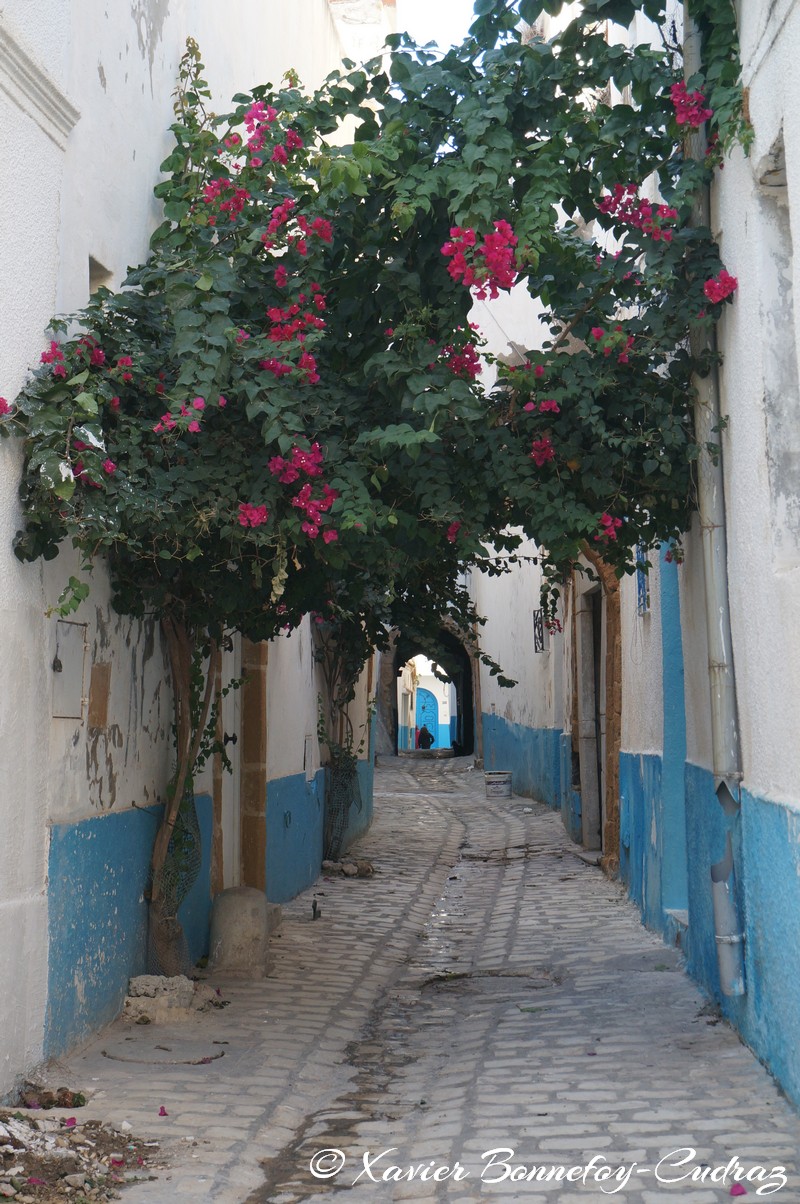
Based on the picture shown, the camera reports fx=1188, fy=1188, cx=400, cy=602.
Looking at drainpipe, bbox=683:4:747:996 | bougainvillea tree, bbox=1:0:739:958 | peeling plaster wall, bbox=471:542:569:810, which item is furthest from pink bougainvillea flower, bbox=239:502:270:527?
peeling plaster wall, bbox=471:542:569:810

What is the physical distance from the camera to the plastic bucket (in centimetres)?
2080

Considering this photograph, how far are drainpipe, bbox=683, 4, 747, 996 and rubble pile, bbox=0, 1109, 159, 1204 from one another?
2.54 metres

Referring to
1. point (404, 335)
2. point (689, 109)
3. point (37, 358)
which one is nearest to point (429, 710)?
point (404, 335)

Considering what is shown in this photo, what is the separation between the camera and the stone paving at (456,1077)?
374cm

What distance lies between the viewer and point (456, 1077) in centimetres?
501

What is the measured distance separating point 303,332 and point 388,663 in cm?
2548

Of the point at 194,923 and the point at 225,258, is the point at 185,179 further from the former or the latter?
the point at 194,923

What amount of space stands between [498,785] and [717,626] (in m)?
16.0

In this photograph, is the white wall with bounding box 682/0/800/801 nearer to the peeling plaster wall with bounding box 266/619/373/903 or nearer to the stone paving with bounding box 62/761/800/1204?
the stone paving with bounding box 62/761/800/1204

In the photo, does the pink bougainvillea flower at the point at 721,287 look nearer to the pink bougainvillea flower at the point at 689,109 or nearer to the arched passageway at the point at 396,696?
the pink bougainvillea flower at the point at 689,109

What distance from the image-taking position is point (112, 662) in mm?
5711

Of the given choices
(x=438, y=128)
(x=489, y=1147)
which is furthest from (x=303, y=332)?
(x=489, y=1147)

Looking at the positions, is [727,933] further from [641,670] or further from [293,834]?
[293,834]

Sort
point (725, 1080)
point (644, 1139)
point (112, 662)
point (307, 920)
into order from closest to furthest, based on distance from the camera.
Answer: point (644, 1139), point (725, 1080), point (112, 662), point (307, 920)
